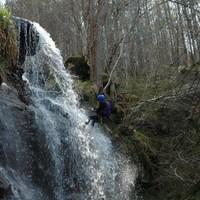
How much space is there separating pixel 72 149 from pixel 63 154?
1.29 feet

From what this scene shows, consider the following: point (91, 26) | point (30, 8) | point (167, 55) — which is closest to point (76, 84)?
point (91, 26)

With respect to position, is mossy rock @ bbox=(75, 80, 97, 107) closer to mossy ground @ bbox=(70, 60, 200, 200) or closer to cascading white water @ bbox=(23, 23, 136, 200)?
mossy ground @ bbox=(70, 60, 200, 200)

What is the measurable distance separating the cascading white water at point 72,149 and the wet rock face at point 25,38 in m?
0.34

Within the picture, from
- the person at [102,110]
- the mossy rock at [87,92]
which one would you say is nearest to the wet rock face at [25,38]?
the mossy rock at [87,92]

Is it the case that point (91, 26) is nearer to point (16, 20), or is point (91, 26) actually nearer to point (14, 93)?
point (16, 20)

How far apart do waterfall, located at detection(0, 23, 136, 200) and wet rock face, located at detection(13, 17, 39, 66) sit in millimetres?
306

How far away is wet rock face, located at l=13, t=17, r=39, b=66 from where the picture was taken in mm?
13397

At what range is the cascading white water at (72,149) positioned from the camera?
10609 mm

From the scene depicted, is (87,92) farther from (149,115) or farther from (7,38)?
(7,38)

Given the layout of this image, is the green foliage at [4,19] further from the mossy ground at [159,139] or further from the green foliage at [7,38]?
the mossy ground at [159,139]

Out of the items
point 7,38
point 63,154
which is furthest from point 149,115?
point 7,38

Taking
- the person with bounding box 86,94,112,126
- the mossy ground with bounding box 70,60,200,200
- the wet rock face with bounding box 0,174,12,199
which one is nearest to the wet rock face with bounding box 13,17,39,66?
the mossy ground with bounding box 70,60,200,200

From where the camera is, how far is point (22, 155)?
959cm

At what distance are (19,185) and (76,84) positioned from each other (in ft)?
21.7
